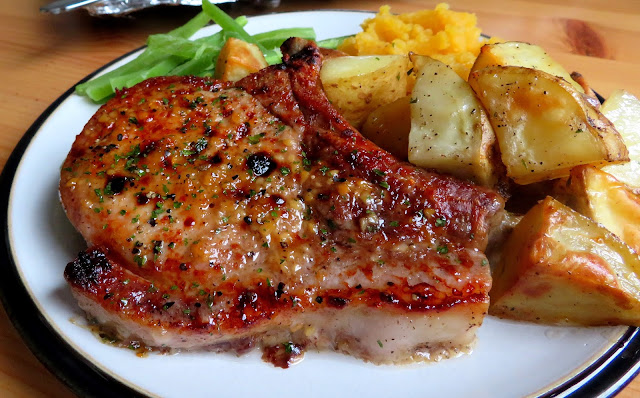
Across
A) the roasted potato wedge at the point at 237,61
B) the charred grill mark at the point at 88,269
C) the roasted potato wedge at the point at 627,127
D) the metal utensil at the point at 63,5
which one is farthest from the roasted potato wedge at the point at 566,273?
the metal utensil at the point at 63,5

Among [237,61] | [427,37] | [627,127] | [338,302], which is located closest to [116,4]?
[237,61]

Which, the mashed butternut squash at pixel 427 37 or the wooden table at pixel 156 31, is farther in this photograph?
the wooden table at pixel 156 31

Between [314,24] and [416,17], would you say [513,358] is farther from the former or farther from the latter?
[314,24]

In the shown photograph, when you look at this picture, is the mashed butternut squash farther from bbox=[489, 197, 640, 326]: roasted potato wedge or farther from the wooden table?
bbox=[489, 197, 640, 326]: roasted potato wedge

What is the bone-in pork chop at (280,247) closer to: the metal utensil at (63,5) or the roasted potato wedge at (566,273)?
the roasted potato wedge at (566,273)

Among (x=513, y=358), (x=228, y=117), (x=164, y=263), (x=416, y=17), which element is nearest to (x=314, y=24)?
(x=416, y=17)

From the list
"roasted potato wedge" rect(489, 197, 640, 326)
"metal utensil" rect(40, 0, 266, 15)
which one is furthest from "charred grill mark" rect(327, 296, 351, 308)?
"metal utensil" rect(40, 0, 266, 15)

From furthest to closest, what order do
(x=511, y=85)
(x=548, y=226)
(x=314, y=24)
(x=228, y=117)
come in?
(x=314, y=24)
(x=228, y=117)
(x=511, y=85)
(x=548, y=226)
